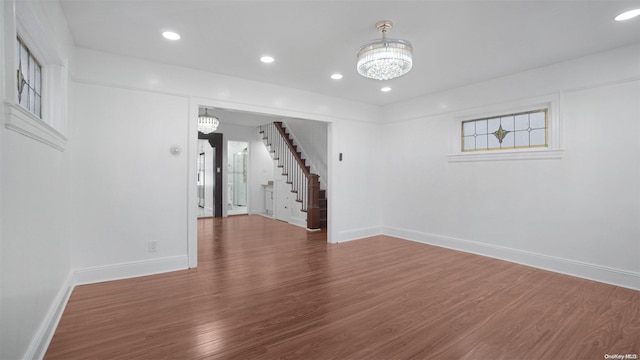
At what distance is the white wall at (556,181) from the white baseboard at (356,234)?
2.83 ft

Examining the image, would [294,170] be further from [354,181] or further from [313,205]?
[354,181]

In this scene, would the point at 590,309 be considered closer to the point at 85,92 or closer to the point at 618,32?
the point at 618,32

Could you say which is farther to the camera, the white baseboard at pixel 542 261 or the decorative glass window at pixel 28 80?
the white baseboard at pixel 542 261

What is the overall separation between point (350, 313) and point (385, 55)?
228cm

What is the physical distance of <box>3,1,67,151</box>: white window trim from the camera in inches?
54.8

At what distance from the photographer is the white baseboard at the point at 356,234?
203 inches

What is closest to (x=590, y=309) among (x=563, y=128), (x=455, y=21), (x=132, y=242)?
(x=563, y=128)

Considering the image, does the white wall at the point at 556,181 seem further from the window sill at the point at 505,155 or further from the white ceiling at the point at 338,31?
the white ceiling at the point at 338,31

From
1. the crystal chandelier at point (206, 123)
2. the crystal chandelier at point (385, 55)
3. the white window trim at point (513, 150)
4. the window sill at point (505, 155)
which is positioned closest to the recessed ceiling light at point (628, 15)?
the white window trim at point (513, 150)

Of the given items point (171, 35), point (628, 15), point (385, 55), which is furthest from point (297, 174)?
point (628, 15)

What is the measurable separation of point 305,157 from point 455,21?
17.9 ft

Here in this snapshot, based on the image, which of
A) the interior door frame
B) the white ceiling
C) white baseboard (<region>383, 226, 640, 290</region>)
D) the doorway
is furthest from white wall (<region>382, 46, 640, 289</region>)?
the doorway

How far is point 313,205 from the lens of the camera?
6.39 metres

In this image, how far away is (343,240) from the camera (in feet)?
17.0
